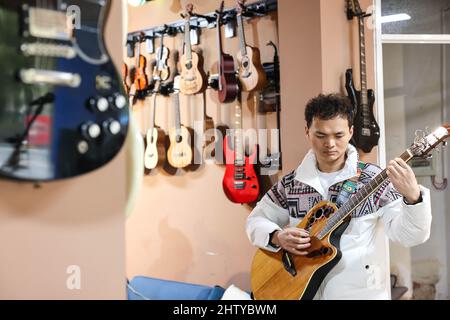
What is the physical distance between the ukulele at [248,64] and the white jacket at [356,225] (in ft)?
0.81

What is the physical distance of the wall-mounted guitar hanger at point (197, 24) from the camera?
751mm

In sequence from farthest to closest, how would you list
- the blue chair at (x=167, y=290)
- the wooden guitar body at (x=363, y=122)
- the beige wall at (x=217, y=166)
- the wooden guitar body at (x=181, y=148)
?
the wooden guitar body at (x=363, y=122), the wooden guitar body at (x=181, y=148), the beige wall at (x=217, y=166), the blue chair at (x=167, y=290)

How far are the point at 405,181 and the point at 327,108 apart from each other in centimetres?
23

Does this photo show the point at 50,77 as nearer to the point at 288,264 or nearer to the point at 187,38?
the point at 187,38

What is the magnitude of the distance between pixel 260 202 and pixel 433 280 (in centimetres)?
79

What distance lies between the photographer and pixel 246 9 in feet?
3.55

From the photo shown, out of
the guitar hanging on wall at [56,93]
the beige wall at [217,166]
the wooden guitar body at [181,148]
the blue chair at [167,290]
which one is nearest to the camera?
the guitar hanging on wall at [56,93]

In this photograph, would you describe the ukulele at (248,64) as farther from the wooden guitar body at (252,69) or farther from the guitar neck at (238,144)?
the guitar neck at (238,144)

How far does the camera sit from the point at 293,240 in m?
0.98

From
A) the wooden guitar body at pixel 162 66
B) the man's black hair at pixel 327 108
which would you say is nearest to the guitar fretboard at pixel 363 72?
the man's black hair at pixel 327 108

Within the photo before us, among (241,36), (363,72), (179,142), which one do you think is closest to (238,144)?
(179,142)

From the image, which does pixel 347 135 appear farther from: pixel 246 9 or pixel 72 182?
pixel 72 182

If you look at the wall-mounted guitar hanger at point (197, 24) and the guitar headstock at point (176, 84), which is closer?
the wall-mounted guitar hanger at point (197, 24)
